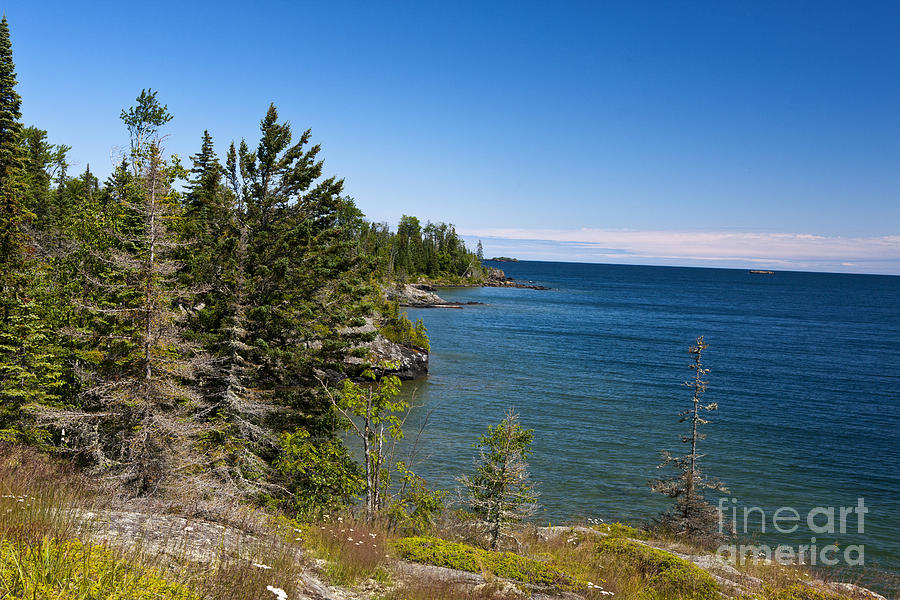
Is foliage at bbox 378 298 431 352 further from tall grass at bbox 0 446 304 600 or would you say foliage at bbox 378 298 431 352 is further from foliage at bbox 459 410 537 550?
tall grass at bbox 0 446 304 600

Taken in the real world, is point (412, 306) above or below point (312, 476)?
above

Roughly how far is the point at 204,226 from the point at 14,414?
11.6 meters

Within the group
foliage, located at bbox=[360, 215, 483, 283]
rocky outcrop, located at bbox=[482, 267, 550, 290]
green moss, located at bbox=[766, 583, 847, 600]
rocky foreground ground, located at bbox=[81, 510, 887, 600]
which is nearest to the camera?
rocky foreground ground, located at bbox=[81, 510, 887, 600]

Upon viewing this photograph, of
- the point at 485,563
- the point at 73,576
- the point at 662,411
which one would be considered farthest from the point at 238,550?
the point at 662,411

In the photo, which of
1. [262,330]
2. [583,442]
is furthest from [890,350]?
[262,330]

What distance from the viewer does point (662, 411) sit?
3869 centimetres

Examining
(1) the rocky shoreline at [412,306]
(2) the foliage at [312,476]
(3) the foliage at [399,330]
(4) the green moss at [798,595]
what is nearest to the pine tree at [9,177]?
(2) the foliage at [312,476]

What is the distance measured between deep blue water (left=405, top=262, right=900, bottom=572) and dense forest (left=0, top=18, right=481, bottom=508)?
28.8 ft

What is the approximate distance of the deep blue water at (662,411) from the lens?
25.3 m

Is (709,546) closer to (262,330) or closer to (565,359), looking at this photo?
(262,330)

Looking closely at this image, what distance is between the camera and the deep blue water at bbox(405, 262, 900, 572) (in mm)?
25344

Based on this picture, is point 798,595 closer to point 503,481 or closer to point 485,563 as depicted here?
point 485,563
